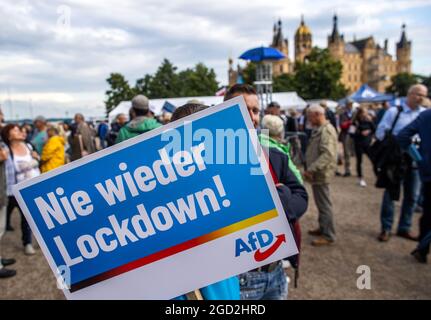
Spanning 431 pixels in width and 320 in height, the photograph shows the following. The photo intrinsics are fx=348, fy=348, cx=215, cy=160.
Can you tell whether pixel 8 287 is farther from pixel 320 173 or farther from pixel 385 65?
pixel 385 65

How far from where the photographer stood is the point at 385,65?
110 m

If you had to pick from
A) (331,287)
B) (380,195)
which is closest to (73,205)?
(331,287)

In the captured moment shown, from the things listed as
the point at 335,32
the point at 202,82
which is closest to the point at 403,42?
the point at 335,32

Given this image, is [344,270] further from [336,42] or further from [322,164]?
[336,42]

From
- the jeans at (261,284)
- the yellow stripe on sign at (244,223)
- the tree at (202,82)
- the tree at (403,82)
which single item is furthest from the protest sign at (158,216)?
the tree at (403,82)

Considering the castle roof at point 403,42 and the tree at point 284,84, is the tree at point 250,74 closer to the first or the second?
the tree at point 284,84

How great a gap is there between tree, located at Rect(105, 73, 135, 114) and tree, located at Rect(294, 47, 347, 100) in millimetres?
27601

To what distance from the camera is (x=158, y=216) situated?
3.60 ft

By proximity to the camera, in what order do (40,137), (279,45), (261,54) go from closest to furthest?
(40,137) < (261,54) < (279,45)

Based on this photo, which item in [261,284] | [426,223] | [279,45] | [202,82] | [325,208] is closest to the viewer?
[261,284]

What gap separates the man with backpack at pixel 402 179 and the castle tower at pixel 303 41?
348ft

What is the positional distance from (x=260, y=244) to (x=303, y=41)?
113 m

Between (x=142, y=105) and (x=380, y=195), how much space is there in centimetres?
549

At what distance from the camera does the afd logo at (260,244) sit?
1084 millimetres
